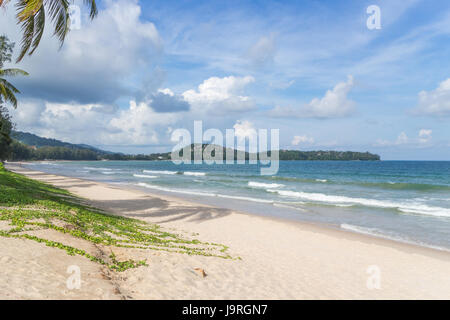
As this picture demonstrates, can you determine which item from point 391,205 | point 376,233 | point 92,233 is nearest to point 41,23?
point 92,233

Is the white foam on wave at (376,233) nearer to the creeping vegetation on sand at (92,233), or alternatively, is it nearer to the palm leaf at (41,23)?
the creeping vegetation on sand at (92,233)

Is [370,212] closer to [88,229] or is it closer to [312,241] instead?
[312,241]

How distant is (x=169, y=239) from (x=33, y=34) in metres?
8.13

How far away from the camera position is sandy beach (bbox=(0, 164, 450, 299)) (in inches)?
200

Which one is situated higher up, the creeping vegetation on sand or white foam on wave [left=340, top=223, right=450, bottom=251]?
the creeping vegetation on sand

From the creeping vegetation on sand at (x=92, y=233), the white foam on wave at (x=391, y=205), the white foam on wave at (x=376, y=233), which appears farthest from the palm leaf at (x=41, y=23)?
the white foam on wave at (x=391, y=205)

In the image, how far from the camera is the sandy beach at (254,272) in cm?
509

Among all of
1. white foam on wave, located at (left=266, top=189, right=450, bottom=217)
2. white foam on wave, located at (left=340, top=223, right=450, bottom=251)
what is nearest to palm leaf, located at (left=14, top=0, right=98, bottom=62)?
white foam on wave, located at (left=340, top=223, right=450, bottom=251)

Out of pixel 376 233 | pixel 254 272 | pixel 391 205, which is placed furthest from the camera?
pixel 391 205

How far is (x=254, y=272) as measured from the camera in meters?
7.23

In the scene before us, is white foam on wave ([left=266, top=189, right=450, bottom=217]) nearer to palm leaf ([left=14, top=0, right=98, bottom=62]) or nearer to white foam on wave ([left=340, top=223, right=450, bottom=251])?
white foam on wave ([left=340, top=223, right=450, bottom=251])

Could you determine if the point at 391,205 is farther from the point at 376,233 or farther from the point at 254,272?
the point at 254,272
